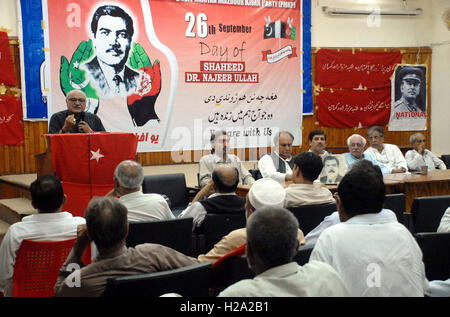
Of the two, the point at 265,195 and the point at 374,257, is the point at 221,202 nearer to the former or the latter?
the point at 265,195

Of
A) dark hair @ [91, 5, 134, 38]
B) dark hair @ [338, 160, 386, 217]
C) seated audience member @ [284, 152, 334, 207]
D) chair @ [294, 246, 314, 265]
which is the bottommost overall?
chair @ [294, 246, 314, 265]

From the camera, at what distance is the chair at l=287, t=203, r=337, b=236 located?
3479 mm

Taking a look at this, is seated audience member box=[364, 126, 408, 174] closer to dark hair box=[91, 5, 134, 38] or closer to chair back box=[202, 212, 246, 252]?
dark hair box=[91, 5, 134, 38]

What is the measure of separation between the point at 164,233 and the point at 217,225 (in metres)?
0.48

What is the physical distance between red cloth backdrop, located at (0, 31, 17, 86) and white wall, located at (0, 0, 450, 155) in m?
5.14

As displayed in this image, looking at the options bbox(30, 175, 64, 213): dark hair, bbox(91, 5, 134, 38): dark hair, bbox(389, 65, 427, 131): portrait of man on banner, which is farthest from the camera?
bbox(389, 65, 427, 131): portrait of man on banner

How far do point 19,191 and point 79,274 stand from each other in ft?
16.9

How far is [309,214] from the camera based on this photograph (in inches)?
138

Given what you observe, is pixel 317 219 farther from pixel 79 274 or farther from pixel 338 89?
pixel 338 89

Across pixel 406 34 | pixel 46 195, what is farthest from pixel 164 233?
pixel 406 34

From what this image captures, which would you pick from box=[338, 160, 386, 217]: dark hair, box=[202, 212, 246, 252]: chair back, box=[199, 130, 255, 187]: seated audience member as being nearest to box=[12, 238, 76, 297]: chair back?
box=[202, 212, 246, 252]: chair back

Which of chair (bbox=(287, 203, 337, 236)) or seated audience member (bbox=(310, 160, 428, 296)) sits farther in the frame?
chair (bbox=(287, 203, 337, 236))

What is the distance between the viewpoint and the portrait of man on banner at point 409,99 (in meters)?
9.80

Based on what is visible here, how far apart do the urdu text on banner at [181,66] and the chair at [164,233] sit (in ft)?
14.9
